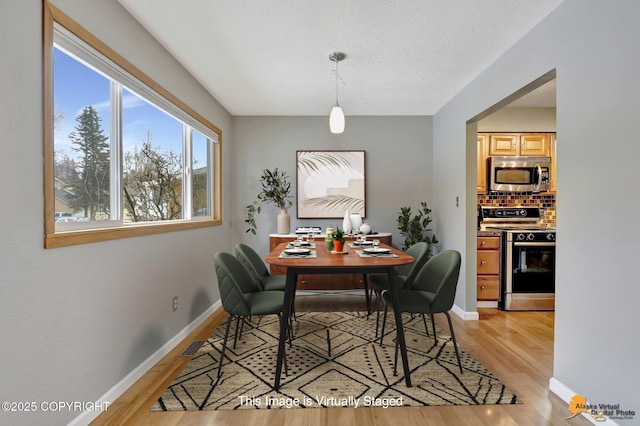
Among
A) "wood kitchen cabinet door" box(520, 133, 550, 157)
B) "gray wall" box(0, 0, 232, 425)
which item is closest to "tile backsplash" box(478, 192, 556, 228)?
"wood kitchen cabinet door" box(520, 133, 550, 157)

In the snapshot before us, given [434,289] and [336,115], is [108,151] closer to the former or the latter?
[336,115]

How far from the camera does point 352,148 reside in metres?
4.62

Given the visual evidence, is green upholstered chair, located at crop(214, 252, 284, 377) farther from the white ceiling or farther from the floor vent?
the white ceiling

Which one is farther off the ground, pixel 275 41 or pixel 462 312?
pixel 275 41

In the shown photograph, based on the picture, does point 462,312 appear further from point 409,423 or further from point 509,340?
point 409,423

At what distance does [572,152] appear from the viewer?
6.42ft

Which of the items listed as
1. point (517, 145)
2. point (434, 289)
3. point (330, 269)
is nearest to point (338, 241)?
point (330, 269)

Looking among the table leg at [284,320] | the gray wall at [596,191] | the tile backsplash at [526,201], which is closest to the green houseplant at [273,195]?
the table leg at [284,320]

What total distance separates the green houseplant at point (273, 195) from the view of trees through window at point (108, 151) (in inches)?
54.3

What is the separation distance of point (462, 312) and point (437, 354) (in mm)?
1163

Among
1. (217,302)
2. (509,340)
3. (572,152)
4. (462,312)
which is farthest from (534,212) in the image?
(217,302)

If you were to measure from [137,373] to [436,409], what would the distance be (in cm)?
196

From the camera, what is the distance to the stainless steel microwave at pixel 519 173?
161 inches

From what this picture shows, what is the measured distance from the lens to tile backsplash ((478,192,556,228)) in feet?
14.2
